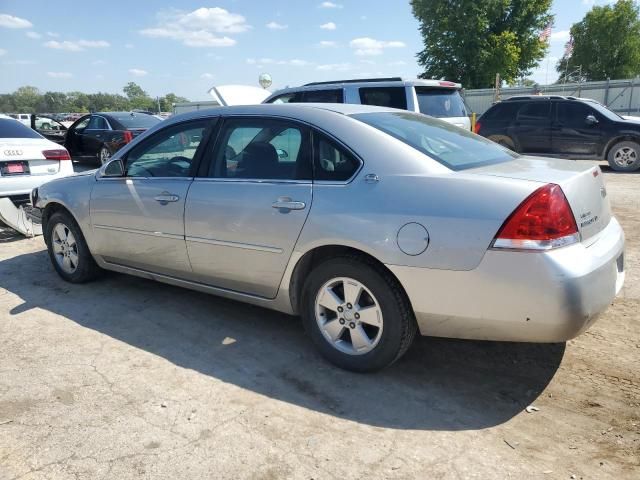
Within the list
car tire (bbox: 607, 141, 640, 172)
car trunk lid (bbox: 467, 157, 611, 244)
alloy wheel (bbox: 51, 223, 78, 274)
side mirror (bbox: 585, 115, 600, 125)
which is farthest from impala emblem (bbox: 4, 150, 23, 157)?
car tire (bbox: 607, 141, 640, 172)

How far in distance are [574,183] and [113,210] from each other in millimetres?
3417

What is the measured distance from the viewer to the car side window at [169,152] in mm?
3867

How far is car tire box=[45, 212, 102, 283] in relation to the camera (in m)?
4.66

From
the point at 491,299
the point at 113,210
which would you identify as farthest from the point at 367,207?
the point at 113,210

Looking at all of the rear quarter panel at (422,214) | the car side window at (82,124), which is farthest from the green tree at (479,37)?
the rear quarter panel at (422,214)

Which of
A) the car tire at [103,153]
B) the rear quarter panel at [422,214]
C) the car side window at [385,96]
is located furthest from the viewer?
the car tire at [103,153]

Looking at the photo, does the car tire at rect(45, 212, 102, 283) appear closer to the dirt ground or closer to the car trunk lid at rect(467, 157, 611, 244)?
the dirt ground

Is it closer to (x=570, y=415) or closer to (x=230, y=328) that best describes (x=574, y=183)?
(x=570, y=415)

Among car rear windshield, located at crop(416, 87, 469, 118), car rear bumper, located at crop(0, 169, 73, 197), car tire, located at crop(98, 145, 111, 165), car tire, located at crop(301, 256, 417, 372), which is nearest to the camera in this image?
car tire, located at crop(301, 256, 417, 372)

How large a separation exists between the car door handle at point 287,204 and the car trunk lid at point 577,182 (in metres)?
1.02

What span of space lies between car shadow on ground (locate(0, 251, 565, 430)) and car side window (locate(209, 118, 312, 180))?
3.78 ft

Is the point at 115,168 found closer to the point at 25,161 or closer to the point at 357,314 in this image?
the point at 357,314

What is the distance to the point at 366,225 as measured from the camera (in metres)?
2.84

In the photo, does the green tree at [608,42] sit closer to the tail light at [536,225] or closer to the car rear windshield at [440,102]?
the car rear windshield at [440,102]
